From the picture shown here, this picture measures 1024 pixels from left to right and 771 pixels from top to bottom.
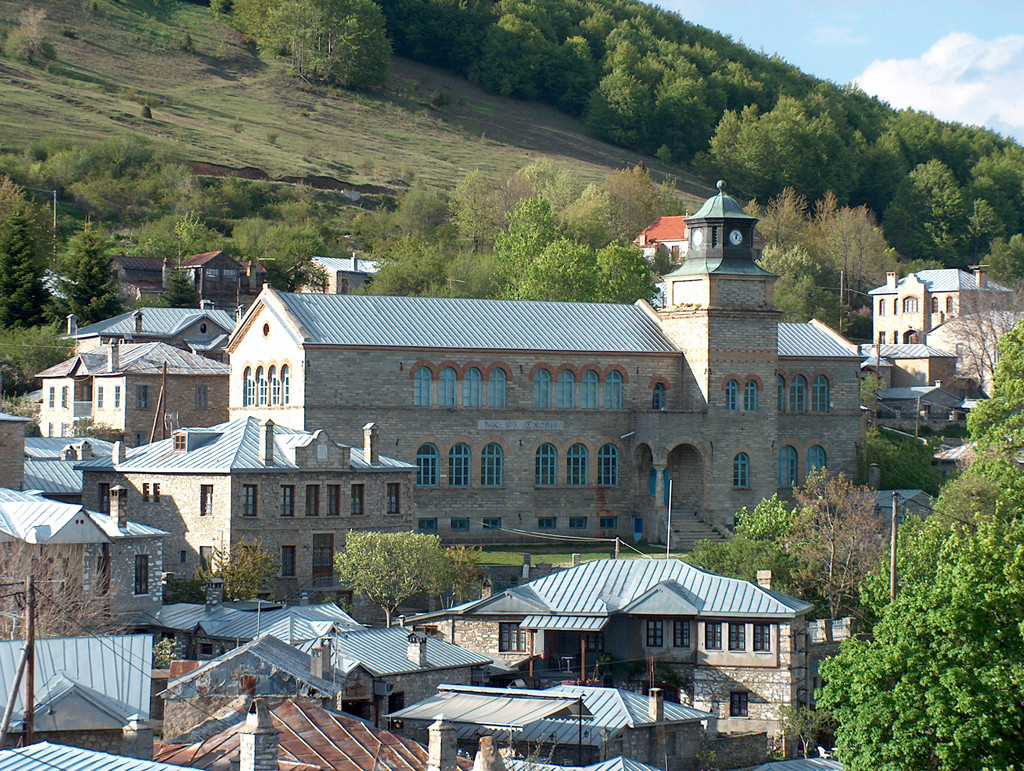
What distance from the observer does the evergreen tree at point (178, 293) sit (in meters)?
82.9

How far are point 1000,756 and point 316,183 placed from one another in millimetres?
93019

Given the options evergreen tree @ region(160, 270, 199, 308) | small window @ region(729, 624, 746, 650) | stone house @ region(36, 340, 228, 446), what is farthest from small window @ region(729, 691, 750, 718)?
evergreen tree @ region(160, 270, 199, 308)

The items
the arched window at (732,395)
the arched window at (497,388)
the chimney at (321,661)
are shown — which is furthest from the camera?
the arched window at (732,395)

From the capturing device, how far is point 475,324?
61.8 meters

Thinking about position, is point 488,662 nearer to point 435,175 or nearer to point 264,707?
point 264,707

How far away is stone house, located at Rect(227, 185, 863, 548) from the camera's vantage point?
193 feet

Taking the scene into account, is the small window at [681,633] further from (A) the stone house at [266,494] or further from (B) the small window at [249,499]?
(B) the small window at [249,499]

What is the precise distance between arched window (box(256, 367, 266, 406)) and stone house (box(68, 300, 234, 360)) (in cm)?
1196

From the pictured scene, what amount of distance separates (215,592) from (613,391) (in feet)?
68.2

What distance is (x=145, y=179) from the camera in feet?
354

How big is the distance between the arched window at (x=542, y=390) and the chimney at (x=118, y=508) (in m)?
16.4

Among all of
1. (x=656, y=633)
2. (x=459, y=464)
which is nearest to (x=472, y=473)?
(x=459, y=464)

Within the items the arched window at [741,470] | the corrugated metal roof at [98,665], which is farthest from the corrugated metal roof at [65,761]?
the arched window at [741,470]

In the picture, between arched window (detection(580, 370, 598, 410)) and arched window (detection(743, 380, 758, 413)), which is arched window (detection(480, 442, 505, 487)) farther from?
arched window (detection(743, 380, 758, 413))
